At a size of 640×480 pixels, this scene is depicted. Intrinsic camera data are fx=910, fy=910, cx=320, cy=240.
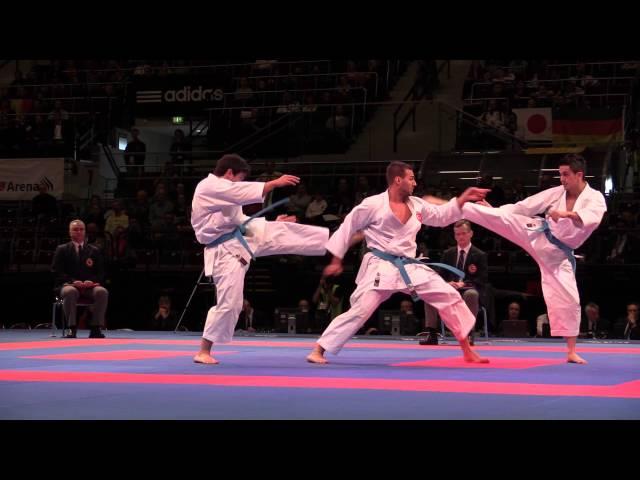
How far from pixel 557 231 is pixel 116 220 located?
981 centimetres

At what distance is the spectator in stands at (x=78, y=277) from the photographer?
10.9 meters

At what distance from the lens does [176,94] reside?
63.4 ft

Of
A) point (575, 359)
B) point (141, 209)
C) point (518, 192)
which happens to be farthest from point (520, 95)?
point (575, 359)

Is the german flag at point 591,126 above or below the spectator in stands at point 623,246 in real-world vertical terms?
above

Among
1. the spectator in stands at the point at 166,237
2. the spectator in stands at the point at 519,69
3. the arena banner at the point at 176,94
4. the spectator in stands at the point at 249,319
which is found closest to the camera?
the spectator in stands at the point at 249,319

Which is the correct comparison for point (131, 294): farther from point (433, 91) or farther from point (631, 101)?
point (631, 101)

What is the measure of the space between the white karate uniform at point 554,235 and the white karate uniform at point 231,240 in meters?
1.29

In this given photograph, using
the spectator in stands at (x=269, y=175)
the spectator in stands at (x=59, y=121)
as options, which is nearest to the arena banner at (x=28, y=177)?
the spectator in stands at (x=59, y=121)

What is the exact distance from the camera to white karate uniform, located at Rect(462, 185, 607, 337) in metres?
6.86

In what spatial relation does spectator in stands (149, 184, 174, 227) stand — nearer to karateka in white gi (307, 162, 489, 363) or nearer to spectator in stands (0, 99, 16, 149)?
spectator in stands (0, 99, 16, 149)

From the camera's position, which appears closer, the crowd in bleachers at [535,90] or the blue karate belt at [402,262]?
the blue karate belt at [402,262]

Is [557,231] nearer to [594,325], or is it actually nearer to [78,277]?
[594,325]

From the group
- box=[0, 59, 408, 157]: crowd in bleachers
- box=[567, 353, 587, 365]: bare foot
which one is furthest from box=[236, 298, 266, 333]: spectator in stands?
box=[567, 353, 587, 365]: bare foot

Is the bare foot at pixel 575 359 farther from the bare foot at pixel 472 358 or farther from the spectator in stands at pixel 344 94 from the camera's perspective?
the spectator in stands at pixel 344 94
